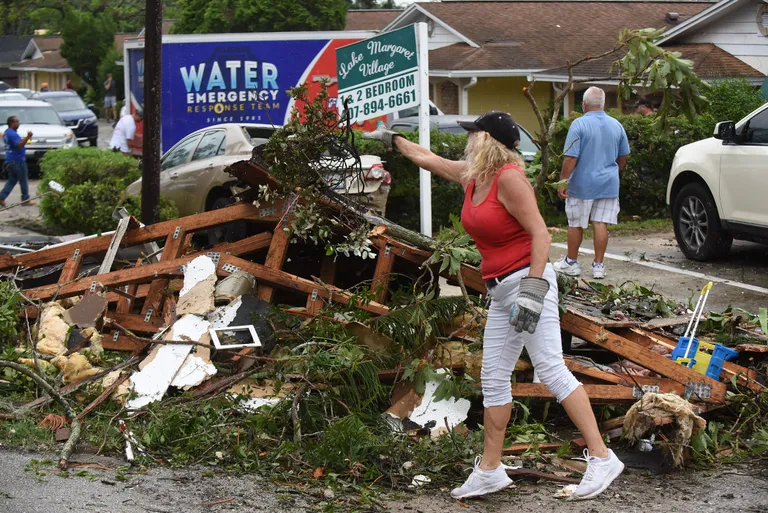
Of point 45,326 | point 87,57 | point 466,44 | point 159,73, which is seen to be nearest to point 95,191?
point 159,73

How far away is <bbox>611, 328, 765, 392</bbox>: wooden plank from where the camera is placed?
5734mm

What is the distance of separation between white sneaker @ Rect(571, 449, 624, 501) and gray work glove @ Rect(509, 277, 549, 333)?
0.77 meters

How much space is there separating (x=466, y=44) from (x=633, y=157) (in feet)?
46.7

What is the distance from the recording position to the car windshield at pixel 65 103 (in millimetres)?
34094

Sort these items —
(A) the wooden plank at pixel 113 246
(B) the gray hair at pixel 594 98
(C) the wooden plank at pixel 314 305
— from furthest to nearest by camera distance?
1. (B) the gray hair at pixel 594 98
2. (A) the wooden plank at pixel 113 246
3. (C) the wooden plank at pixel 314 305

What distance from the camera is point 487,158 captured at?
Result: 4773mm

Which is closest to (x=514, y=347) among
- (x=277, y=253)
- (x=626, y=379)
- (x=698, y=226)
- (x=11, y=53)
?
(x=626, y=379)

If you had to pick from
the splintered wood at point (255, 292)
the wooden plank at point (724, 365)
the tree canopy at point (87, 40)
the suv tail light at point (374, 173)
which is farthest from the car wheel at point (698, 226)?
the tree canopy at point (87, 40)

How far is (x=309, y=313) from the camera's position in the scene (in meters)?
6.42

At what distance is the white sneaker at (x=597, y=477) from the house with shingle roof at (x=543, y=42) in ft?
54.5

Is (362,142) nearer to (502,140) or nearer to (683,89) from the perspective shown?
(683,89)

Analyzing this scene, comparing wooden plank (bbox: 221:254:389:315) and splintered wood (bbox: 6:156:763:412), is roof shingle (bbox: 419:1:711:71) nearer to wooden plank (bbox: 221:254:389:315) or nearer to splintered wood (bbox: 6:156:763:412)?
splintered wood (bbox: 6:156:763:412)

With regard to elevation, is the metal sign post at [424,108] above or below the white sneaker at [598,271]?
above

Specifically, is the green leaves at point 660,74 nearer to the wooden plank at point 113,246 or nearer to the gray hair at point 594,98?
the gray hair at point 594,98
